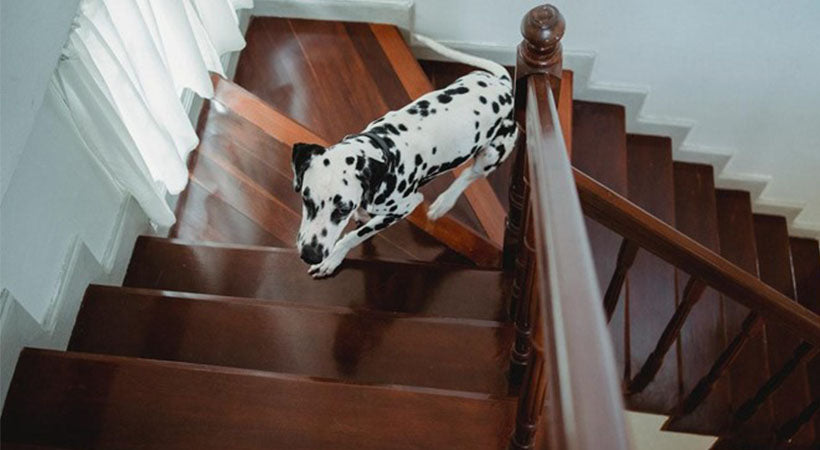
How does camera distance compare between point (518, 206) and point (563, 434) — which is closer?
point (563, 434)

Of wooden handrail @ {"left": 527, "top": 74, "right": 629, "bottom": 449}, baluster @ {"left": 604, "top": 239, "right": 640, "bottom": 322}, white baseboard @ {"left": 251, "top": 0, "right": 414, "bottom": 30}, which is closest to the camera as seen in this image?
wooden handrail @ {"left": 527, "top": 74, "right": 629, "bottom": 449}

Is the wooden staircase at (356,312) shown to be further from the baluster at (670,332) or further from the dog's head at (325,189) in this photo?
the dog's head at (325,189)

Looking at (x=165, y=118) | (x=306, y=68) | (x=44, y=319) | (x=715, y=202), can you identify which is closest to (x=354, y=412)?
(x=44, y=319)

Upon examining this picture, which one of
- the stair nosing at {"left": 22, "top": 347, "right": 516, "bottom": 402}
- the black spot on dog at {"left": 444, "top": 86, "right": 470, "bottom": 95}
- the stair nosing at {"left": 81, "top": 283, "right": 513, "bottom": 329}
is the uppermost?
the black spot on dog at {"left": 444, "top": 86, "right": 470, "bottom": 95}

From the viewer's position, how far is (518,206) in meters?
2.00

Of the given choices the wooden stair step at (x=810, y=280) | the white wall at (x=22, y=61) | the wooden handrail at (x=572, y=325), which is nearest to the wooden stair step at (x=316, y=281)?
the white wall at (x=22, y=61)

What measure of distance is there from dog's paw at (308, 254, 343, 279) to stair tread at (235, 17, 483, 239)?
0.81m

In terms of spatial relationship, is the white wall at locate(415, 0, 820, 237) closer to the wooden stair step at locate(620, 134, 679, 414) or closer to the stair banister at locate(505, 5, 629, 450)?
the wooden stair step at locate(620, 134, 679, 414)

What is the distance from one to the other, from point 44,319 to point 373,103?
1.63 meters

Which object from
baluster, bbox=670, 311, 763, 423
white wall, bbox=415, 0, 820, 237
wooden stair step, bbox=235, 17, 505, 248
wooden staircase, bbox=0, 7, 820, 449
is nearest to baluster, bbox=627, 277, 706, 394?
wooden staircase, bbox=0, 7, 820, 449

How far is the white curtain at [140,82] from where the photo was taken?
6.02ft

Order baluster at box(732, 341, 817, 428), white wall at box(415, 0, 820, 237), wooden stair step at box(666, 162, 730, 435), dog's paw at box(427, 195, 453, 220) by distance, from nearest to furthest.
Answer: baluster at box(732, 341, 817, 428)
dog's paw at box(427, 195, 453, 220)
wooden stair step at box(666, 162, 730, 435)
white wall at box(415, 0, 820, 237)

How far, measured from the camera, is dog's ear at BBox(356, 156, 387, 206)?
1946 millimetres

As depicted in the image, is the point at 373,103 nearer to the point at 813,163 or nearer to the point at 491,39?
the point at 491,39
